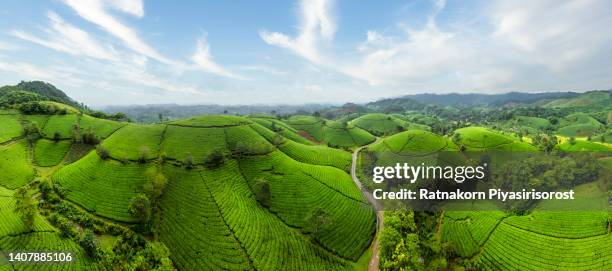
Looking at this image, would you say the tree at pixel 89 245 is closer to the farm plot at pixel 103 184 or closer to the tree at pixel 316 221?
the farm plot at pixel 103 184

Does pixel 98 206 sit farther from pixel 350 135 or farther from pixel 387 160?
pixel 350 135

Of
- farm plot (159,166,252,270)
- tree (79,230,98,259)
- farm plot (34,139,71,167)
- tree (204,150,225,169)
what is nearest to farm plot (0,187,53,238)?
tree (79,230,98,259)

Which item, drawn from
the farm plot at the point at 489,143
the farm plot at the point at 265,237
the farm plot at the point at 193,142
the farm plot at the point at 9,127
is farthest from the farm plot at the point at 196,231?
the farm plot at the point at 489,143

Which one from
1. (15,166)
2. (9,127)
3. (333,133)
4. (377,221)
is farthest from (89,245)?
(333,133)

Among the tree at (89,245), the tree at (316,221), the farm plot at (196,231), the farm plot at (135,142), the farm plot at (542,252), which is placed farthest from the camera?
the farm plot at (135,142)

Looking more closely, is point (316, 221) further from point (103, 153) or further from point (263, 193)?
point (103, 153)

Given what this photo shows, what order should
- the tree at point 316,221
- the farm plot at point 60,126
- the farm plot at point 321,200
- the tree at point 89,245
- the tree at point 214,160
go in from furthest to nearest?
the farm plot at point 60,126, the tree at point 214,160, the farm plot at point 321,200, the tree at point 316,221, the tree at point 89,245

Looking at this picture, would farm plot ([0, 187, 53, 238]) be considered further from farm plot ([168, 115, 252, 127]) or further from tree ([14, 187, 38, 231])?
farm plot ([168, 115, 252, 127])
